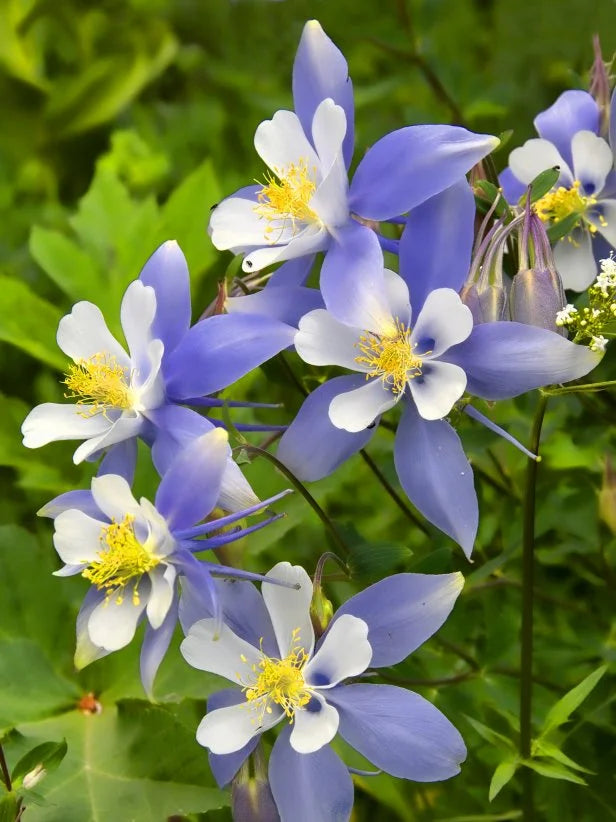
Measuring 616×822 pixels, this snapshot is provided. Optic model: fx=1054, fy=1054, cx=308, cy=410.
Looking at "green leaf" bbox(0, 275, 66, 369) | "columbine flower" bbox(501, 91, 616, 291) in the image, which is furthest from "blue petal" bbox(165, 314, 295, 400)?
"green leaf" bbox(0, 275, 66, 369)

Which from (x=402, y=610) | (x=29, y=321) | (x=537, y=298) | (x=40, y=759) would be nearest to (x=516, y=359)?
(x=537, y=298)

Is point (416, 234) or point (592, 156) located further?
point (592, 156)

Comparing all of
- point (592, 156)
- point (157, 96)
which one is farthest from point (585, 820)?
point (157, 96)

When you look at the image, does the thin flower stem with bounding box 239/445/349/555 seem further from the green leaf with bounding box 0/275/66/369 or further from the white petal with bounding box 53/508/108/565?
the green leaf with bounding box 0/275/66/369

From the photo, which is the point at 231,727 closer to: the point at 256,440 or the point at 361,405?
the point at 361,405

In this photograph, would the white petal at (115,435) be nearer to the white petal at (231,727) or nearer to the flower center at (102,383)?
the flower center at (102,383)

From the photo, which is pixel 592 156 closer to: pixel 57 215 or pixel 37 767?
pixel 37 767

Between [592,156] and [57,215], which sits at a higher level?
[592,156]
